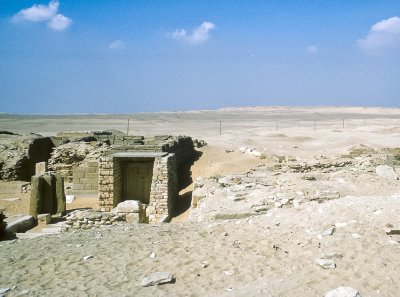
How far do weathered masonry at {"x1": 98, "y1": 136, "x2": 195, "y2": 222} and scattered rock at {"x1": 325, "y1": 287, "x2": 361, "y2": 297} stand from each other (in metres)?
7.74

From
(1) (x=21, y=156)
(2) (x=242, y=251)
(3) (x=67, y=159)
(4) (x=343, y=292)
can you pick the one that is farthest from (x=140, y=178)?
(4) (x=343, y=292)

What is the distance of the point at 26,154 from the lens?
17672mm

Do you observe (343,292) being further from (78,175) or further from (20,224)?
(78,175)

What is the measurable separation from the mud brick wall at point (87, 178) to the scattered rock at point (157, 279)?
10344 mm

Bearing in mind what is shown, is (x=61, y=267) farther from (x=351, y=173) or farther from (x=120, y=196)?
(x=351, y=173)

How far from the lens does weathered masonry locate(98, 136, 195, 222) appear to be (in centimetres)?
1211

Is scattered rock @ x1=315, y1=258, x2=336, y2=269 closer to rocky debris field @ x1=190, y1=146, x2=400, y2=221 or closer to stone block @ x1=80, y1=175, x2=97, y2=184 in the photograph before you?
rocky debris field @ x1=190, y1=146, x2=400, y2=221

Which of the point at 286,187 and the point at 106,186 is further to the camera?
the point at 106,186

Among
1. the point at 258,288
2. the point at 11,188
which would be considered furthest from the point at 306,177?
the point at 11,188

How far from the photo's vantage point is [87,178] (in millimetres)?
15000

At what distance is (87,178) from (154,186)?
161 inches

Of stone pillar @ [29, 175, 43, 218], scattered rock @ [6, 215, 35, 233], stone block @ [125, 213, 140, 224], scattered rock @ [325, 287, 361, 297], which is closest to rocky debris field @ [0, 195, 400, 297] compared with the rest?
scattered rock @ [325, 287, 361, 297]

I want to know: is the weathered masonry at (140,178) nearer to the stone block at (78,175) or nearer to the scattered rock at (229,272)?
the stone block at (78,175)

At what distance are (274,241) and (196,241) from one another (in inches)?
51.7
